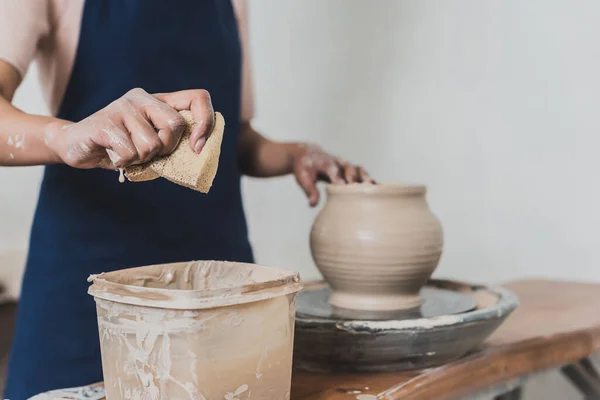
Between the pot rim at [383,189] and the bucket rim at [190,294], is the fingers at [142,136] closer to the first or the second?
the bucket rim at [190,294]

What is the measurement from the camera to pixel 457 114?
72.4 inches

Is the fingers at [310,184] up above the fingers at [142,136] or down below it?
below

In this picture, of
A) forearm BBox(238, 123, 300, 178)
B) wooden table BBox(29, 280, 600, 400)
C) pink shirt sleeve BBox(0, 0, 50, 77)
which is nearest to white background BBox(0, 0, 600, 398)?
wooden table BBox(29, 280, 600, 400)

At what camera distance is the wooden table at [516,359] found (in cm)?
79

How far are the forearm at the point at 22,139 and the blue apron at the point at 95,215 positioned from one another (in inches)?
8.2

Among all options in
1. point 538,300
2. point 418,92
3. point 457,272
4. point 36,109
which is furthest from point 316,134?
point 36,109

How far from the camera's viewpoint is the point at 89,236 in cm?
101

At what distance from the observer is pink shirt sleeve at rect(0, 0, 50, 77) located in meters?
0.86

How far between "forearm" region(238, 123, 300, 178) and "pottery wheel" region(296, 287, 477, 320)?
11.7 inches

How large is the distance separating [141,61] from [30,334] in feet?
1.51

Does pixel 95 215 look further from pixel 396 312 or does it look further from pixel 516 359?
pixel 516 359

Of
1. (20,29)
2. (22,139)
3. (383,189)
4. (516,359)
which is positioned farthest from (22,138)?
(516,359)

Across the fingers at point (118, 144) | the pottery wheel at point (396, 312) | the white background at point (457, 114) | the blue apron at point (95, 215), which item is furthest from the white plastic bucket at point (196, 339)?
the white background at point (457, 114)

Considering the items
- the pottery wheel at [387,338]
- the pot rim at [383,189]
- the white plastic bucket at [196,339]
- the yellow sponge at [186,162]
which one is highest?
the yellow sponge at [186,162]
